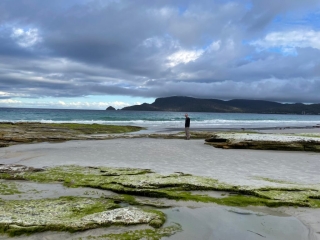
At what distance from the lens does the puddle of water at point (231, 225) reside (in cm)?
630

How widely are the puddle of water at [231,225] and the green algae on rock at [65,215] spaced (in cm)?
67

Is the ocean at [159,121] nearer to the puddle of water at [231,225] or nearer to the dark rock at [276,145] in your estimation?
the dark rock at [276,145]

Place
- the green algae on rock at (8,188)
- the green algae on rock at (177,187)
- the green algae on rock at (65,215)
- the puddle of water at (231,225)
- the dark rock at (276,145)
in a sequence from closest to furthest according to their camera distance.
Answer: the green algae on rock at (65,215), the puddle of water at (231,225), the green algae on rock at (177,187), the green algae on rock at (8,188), the dark rock at (276,145)

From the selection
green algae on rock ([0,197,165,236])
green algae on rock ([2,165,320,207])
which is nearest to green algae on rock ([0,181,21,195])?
green algae on rock ([2,165,320,207])

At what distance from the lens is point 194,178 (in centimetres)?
1060

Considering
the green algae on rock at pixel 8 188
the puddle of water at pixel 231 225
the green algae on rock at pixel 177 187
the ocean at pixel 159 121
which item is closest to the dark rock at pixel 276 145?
the green algae on rock at pixel 177 187

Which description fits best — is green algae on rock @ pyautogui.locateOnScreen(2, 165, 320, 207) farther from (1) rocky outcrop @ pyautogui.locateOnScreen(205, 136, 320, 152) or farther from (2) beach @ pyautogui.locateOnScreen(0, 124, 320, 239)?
(1) rocky outcrop @ pyautogui.locateOnScreen(205, 136, 320, 152)

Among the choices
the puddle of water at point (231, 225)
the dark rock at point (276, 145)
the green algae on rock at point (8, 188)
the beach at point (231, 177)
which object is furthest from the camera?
the dark rock at point (276, 145)

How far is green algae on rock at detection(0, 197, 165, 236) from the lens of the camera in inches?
244

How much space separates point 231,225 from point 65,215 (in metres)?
4.04

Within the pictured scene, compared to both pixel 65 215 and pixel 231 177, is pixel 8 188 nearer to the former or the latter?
pixel 65 215

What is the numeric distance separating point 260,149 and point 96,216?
16.7 meters

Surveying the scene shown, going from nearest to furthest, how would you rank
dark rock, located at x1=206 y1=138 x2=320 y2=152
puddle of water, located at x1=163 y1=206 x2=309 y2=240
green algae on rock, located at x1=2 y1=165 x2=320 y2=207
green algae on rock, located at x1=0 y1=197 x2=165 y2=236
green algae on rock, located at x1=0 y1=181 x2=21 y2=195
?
green algae on rock, located at x1=0 y1=197 x2=165 y2=236 < puddle of water, located at x1=163 y1=206 x2=309 y2=240 < green algae on rock, located at x1=2 y1=165 x2=320 y2=207 < green algae on rock, located at x1=0 y1=181 x2=21 y2=195 < dark rock, located at x1=206 y1=138 x2=320 y2=152

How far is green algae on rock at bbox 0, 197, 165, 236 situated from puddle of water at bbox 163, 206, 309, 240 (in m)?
0.67
